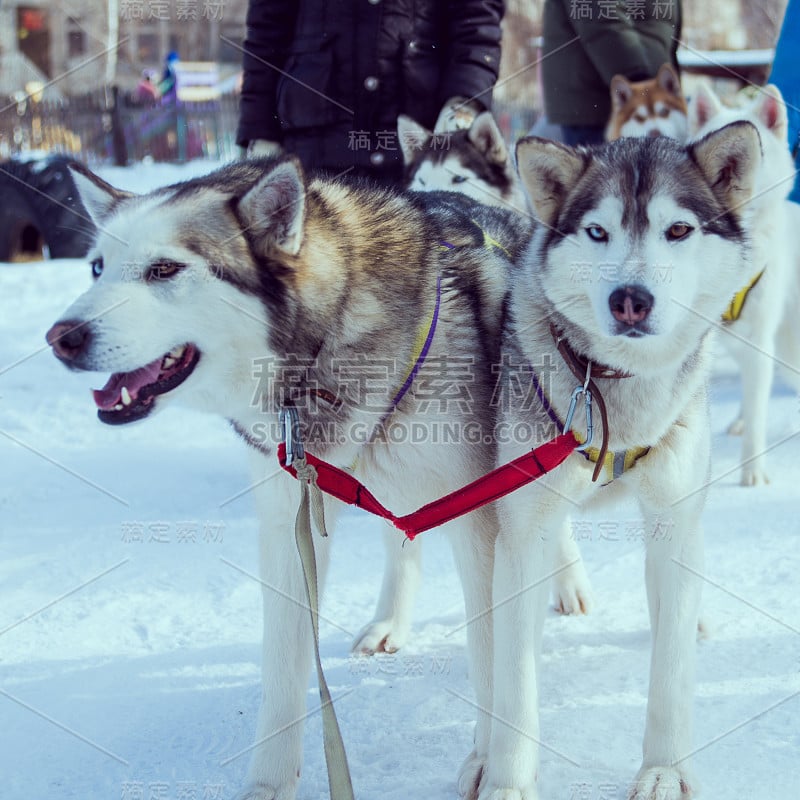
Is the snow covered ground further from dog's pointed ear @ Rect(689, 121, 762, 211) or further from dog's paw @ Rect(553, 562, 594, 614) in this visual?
dog's pointed ear @ Rect(689, 121, 762, 211)

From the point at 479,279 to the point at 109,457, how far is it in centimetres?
242

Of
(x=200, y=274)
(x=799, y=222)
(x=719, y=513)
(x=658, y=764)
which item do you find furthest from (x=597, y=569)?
(x=799, y=222)

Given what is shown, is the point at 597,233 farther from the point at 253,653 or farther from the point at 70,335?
the point at 253,653

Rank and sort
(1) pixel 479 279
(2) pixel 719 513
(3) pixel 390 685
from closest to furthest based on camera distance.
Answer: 1. (1) pixel 479 279
2. (3) pixel 390 685
3. (2) pixel 719 513

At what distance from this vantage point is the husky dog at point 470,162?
12.0 ft

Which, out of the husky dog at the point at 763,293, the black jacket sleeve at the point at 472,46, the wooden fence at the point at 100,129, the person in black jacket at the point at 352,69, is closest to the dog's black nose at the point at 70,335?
the person in black jacket at the point at 352,69

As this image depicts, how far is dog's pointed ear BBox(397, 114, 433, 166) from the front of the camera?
345 cm

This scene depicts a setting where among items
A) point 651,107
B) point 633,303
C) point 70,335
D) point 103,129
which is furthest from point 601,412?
point 103,129

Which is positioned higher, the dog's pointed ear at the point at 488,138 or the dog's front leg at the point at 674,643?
the dog's pointed ear at the point at 488,138

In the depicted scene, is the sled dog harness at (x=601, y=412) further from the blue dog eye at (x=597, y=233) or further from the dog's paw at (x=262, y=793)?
the dog's paw at (x=262, y=793)

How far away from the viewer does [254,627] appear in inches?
99.5

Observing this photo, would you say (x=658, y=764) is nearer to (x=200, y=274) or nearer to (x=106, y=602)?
(x=200, y=274)

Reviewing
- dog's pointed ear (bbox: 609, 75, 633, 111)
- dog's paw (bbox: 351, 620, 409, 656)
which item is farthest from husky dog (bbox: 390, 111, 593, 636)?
dog's paw (bbox: 351, 620, 409, 656)

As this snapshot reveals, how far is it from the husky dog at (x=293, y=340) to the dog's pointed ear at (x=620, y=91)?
116 inches
